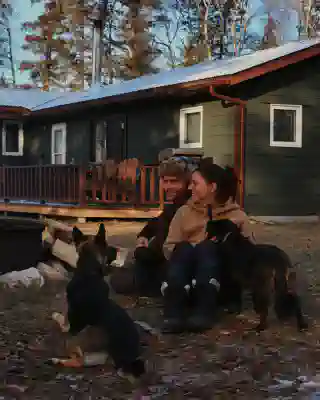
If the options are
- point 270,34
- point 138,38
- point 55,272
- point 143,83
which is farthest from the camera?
point 138,38

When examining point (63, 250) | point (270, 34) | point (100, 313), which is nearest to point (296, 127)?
point (63, 250)

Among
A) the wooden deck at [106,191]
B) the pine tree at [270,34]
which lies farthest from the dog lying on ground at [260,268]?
the pine tree at [270,34]

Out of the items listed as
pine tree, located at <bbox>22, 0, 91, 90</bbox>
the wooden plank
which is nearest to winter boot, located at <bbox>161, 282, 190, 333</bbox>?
the wooden plank

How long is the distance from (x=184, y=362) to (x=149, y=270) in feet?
5.26

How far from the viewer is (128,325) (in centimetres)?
359

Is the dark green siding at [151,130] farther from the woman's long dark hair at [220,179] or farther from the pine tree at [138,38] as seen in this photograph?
the pine tree at [138,38]

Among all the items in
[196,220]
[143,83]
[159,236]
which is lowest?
[159,236]

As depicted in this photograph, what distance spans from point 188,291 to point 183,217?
0.61 m

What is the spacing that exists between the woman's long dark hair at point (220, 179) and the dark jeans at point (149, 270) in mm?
935

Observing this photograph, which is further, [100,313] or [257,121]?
[257,121]

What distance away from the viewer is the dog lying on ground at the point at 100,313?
3486mm

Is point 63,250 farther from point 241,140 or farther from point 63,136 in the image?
point 63,136

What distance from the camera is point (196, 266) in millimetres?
4660

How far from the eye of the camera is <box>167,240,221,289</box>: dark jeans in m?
4.61
